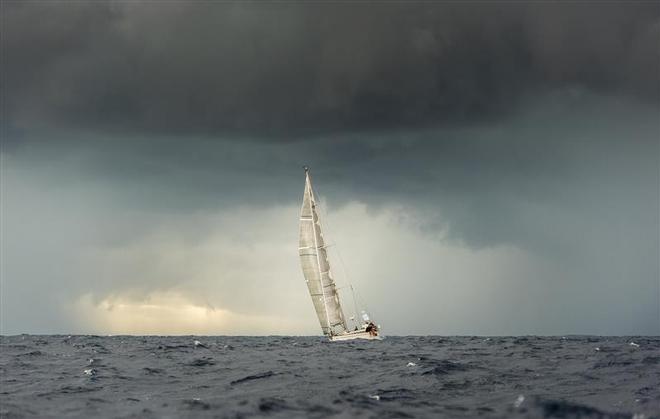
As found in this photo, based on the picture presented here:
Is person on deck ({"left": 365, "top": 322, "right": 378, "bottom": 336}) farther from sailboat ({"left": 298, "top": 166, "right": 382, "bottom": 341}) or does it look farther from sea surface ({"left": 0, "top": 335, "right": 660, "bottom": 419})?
sea surface ({"left": 0, "top": 335, "right": 660, "bottom": 419})

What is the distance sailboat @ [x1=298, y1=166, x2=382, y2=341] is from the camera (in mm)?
80875

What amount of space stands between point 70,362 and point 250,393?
26.9 meters

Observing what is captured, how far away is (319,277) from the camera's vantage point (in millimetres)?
82250

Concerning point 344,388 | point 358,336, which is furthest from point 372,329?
point 344,388

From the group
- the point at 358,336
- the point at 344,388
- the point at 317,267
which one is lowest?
the point at 344,388

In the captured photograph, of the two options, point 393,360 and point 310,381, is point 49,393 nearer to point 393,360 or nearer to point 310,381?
point 310,381

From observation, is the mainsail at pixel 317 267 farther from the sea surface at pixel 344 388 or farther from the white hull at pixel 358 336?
the sea surface at pixel 344 388

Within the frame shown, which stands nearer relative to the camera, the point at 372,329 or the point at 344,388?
the point at 344,388

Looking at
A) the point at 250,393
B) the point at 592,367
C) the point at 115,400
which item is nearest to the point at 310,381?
the point at 250,393

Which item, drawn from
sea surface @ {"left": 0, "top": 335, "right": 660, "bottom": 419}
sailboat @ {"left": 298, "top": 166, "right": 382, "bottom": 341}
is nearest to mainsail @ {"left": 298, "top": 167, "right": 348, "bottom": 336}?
sailboat @ {"left": 298, "top": 166, "right": 382, "bottom": 341}

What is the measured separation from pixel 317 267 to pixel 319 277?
4.01ft

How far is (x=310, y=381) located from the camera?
36125mm

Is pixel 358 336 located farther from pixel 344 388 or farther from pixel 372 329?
pixel 344 388

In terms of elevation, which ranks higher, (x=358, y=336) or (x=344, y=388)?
(x=358, y=336)
